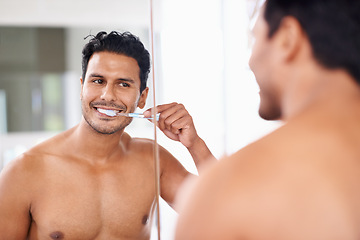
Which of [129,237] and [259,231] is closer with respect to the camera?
[259,231]

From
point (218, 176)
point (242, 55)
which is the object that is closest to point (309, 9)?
point (218, 176)

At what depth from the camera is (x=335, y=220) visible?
35cm

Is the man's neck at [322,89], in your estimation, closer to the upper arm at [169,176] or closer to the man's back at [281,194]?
the man's back at [281,194]

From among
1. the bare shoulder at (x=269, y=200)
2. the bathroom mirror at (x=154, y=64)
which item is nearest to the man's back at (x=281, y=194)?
the bare shoulder at (x=269, y=200)

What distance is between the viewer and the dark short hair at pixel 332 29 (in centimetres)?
39

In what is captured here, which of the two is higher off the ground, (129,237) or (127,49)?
(127,49)

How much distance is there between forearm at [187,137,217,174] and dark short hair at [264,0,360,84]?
12.3 inches

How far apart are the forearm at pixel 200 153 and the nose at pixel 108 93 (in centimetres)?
16

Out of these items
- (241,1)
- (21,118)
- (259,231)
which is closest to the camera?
(259,231)

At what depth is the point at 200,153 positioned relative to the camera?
66 cm

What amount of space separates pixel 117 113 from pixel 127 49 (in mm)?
107

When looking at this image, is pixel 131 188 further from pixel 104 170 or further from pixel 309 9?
pixel 309 9

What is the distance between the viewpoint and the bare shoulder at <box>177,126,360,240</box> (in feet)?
1.11

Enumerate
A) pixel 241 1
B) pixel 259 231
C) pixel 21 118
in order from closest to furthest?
pixel 259 231
pixel 21 118
pixel 241 1
